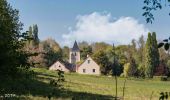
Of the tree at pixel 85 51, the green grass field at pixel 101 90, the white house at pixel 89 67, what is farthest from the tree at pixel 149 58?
the green grass field at pixel 101 90

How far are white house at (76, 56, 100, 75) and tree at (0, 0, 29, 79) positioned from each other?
11389 centimetres

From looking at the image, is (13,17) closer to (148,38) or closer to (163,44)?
(163,44)

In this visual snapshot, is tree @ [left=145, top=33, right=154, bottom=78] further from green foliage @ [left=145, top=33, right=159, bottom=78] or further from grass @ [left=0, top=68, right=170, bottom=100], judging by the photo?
grass @ [left=0, top=68, right=170, bottom=100]

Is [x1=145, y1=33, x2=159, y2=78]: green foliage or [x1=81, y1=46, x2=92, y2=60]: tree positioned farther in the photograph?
[x1=81, y1=46, x2=92, y2=60]: tree

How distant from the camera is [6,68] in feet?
37.1

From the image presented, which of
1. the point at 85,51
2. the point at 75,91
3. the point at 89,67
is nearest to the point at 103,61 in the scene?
the point at 89,67

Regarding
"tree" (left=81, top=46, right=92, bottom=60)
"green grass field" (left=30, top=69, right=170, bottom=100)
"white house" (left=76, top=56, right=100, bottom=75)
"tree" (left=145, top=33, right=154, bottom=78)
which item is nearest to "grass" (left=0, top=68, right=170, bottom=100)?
"green grass field" (left=30, top=69, right=170, bottom=100)

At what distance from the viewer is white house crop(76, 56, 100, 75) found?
130 metres

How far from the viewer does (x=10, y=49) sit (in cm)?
1229

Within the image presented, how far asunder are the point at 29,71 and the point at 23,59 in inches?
30.4

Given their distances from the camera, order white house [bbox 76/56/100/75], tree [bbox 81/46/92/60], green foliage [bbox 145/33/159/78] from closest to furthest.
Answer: green foliage [bbox 145/33/159/78], white house [bbox 76/56/100/75], tree [bbox 81/46/92/60]

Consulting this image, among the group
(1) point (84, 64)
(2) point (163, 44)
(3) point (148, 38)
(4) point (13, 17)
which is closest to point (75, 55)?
(1) point (84, 64)

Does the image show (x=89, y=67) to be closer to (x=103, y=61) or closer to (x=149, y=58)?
(x=103, y=61)

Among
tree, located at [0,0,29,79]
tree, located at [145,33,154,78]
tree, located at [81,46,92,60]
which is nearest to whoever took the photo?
tree, located at [0,0,29,79]
